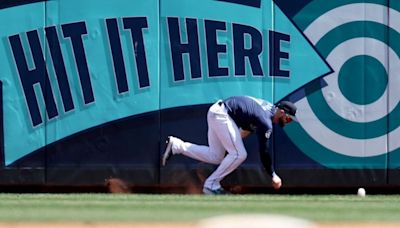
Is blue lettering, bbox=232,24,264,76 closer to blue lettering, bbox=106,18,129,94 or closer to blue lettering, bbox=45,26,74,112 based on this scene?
blue lettering, bbox=106,18,129,94

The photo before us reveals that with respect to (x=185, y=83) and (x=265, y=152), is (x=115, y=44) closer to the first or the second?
(x=185, y=83)

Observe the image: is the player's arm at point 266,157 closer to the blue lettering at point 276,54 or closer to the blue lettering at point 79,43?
the blue lettering at point 276,54

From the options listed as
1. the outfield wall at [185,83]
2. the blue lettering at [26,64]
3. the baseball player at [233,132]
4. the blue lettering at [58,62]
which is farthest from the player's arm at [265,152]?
the blue lettering at [26,64]

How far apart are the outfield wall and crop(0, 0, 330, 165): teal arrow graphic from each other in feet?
0.05

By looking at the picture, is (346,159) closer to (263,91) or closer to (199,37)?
(263,91)

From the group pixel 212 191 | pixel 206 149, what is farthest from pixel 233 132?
pixel 212 191

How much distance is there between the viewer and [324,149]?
50.6 feet

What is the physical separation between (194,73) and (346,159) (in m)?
2.43

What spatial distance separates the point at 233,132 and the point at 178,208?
137 inches

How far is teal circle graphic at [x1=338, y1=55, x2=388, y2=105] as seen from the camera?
1529cm

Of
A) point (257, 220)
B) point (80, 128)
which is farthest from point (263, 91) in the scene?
point (257, 220)

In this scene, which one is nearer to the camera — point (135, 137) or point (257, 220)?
point (257, 220)

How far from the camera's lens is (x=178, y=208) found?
11.1m

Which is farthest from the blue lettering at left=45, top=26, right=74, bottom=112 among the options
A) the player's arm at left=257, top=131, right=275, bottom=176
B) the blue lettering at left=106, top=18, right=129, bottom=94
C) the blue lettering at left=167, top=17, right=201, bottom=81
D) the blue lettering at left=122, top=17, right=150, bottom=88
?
the player's arm at left=257, top=131, right=275, bottom=176
